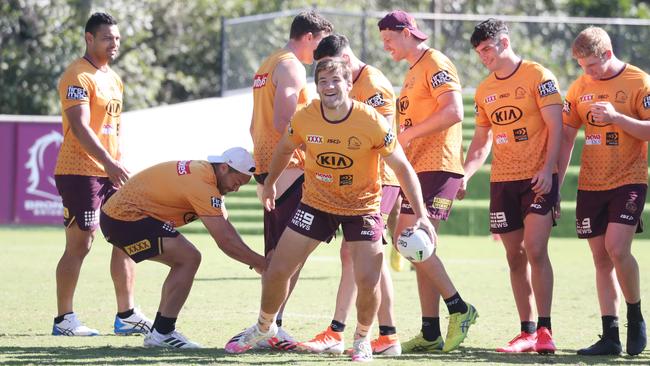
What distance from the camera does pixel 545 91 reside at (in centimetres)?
789

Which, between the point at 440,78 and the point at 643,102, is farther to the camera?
the point at 440,78

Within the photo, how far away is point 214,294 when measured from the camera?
10.9m

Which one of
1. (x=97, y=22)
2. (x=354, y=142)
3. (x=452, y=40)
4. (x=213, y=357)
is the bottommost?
(x=213, y=357)

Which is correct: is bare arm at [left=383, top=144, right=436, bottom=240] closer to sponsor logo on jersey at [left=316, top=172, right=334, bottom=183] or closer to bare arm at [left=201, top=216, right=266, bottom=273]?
sponsor logo on jersey at [left=316, top=172, right=334, bottom=183]

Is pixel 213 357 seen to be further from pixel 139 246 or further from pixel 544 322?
pixel 544 322

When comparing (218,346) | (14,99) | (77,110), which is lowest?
(218,346)

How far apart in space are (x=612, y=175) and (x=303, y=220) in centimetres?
214

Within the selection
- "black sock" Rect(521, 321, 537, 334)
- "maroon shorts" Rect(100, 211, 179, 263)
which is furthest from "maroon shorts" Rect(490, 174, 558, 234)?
"maroon shorts" Rect(100, 211, 179, 263)

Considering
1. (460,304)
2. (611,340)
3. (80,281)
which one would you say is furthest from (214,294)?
(611,340)

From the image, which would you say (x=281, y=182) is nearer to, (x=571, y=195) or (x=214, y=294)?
(x=214, y=294)

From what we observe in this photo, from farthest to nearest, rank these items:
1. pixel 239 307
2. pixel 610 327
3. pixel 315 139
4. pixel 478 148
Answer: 1. pixel 239 307
2. pixel 478 148
3. pixel 610 327
4. pixel 315 139

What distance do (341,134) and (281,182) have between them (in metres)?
1.13

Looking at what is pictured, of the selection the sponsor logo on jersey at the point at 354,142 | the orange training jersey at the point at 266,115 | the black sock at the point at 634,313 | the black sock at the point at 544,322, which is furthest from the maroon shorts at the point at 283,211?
the black sock at the point at 634,313

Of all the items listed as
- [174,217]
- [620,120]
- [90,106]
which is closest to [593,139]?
[620,120]
